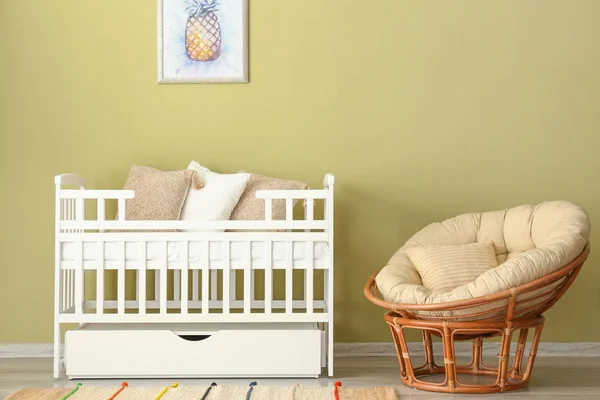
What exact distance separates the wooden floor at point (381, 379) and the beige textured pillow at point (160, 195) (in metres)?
0.70

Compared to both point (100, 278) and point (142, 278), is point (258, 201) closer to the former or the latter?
point (142, 278)

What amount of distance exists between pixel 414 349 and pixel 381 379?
59 cm

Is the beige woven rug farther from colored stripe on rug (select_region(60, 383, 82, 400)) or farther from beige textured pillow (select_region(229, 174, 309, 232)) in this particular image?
beige textured pillow (select_region(229, 174, 309, 232))

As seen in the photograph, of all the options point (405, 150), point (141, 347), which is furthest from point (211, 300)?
point (405, 150)

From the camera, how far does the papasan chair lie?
9.11ft

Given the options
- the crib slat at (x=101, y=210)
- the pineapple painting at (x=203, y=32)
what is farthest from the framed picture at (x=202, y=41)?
the crib slat at (x=101, y=210)

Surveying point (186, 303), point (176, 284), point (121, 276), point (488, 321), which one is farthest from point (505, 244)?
point (121, 276)

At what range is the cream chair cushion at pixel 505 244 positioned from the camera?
2.77 m

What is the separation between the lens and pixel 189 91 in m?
3.68

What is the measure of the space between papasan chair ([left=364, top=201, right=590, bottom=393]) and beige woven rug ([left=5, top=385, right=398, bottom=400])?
0.87 feet

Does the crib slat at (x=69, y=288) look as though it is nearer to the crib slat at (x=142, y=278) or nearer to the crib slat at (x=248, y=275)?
the crib slat at (x=142, y=278)

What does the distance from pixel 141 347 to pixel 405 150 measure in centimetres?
150

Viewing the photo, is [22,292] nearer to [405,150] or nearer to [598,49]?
[405,150]

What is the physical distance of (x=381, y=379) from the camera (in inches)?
123
